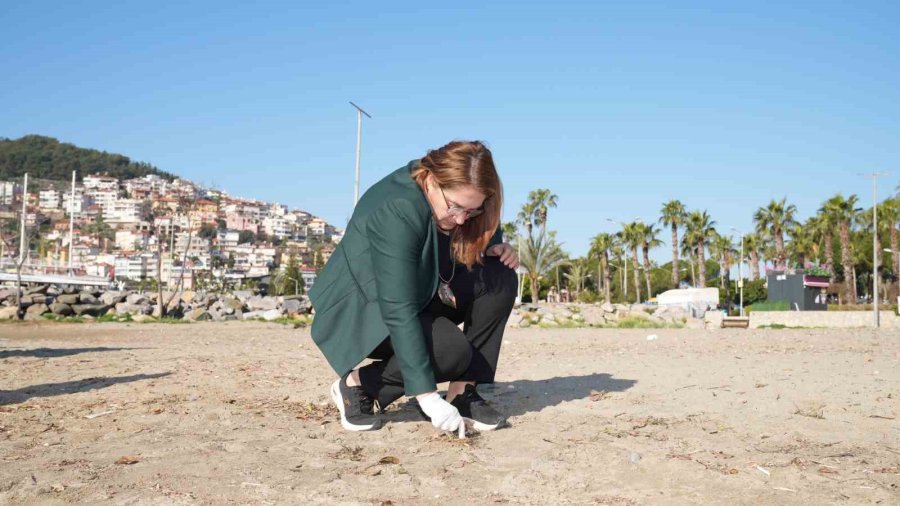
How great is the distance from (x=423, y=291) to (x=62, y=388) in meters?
2.96

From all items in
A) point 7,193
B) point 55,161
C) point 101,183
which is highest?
point 55,161

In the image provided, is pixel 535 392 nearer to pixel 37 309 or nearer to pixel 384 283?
pixel 384 283

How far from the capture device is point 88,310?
19.7 meters

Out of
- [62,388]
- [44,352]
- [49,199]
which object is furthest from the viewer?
[49,199]

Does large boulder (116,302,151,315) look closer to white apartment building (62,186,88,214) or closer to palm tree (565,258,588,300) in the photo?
palm tree (565,258,588,300)

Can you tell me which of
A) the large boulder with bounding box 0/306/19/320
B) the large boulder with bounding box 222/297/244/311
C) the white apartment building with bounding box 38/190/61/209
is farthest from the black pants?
the white apartment building with bounding box 38/190/61/209

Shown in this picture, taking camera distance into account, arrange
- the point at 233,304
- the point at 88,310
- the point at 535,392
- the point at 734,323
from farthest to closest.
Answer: the point at 233,304 → the point at 734,323 → the point at 88,310 → the point at 535,392

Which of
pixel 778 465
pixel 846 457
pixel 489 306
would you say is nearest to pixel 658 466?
pixel 778 465

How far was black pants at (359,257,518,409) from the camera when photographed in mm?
3281

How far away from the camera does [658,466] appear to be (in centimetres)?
260

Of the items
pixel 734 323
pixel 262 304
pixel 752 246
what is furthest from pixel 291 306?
pixel 752 246

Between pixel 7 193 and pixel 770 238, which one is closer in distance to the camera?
pixel 770 238

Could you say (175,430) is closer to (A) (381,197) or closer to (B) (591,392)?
(A) (381,197)

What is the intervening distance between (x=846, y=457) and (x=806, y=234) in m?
63.6
